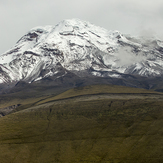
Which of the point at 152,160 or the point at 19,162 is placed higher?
the point at 152,160

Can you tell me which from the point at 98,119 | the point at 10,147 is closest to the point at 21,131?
the point at 10,147

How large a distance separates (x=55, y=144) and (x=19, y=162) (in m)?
18.6

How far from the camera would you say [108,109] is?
491 feet

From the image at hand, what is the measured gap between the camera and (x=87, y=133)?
122 m

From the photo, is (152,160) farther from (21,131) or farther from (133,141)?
(21,131)

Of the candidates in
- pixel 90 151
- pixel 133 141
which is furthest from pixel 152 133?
pixel 90 151

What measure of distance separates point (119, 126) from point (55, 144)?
30790 millimetres

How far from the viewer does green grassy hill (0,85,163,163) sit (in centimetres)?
9919

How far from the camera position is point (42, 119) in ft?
479

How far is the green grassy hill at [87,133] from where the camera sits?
325 feet

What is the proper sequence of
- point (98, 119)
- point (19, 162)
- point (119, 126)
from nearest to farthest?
point (19, 162) < point (119, 126) < point (98, 119)

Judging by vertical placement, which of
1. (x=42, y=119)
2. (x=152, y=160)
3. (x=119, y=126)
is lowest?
(x=42, y=119)

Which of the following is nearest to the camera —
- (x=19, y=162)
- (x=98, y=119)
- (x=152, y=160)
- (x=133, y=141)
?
(x=152, y=160)

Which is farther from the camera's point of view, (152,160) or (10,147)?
(10,147)
